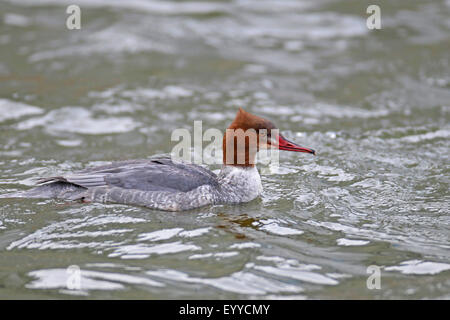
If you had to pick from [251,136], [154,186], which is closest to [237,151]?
[251,136]

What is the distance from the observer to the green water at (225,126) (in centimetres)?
643

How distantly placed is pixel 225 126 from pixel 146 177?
377cm

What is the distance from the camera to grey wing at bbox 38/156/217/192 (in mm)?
7773

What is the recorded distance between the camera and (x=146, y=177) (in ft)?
25.7

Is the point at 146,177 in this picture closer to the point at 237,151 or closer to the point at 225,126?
the point at 237,151

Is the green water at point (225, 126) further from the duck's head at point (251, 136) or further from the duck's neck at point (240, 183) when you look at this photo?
the duck's head at point (251, 136)

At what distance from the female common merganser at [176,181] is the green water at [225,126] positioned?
0.50 feet

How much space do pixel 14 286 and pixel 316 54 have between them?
10.5m

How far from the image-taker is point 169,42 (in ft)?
49.7

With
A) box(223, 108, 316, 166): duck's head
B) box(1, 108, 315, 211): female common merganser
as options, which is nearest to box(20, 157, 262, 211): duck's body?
box(1, 108, 315, 211): female common merganser

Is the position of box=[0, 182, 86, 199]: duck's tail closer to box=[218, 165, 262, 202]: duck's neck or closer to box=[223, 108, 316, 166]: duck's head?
box=[218, 165, 262, 202]: duck's neck

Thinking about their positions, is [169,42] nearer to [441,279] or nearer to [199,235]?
[199,235]

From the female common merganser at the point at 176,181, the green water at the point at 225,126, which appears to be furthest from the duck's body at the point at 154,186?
the green water at the point at 225,126

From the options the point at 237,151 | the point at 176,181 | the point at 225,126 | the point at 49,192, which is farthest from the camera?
the point at 225,126
